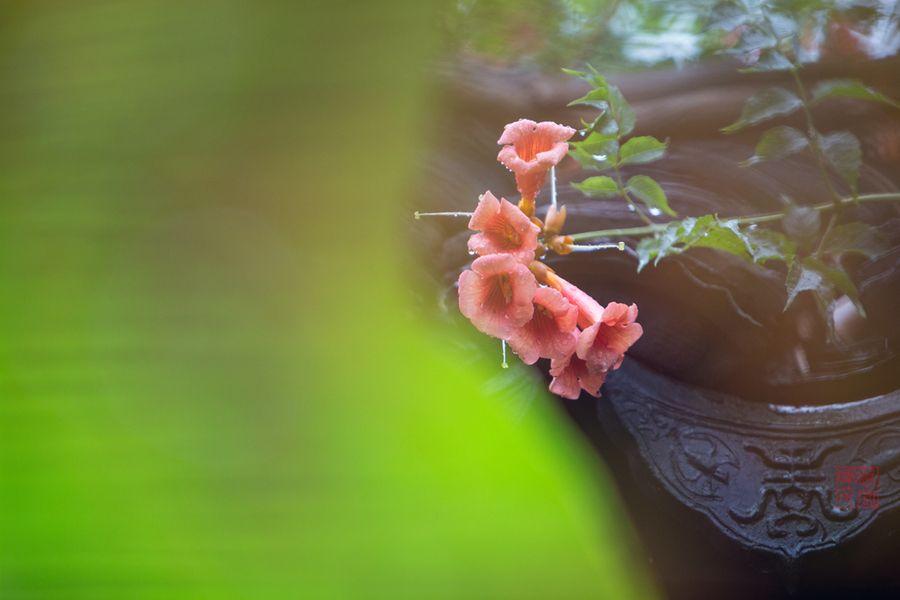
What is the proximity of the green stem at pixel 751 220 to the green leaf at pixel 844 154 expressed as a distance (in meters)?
0.02

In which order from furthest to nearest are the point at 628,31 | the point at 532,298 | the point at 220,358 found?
Answer: the point at 628,31 < the point at 532,298 < the point at 220,358

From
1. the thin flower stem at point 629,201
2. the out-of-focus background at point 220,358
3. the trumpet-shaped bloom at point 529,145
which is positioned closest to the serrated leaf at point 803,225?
the thin flower stem at point 629,201

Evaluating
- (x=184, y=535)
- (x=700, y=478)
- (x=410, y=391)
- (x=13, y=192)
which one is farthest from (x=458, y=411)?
(x=700, y=478)

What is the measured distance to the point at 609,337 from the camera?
20.8 inches

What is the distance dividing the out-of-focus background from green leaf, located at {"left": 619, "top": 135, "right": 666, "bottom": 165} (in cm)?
24

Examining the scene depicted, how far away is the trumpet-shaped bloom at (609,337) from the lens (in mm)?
519

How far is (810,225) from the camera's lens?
2.05 feet

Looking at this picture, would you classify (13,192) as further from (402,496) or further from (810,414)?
(810,414)

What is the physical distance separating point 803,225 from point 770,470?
200 mm

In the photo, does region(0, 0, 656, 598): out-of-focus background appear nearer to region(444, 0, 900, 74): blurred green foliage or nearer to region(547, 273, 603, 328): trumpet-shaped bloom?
region(547, 273, 603, 328): trumpet-shaped bloom

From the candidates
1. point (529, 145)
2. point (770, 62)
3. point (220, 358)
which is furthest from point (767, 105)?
point (220, 358)

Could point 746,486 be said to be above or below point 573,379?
below

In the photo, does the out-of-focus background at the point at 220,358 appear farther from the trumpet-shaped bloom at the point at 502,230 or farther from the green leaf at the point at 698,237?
the green leaf at the point at 698,237

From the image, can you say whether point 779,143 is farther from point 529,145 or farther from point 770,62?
point 529,145
